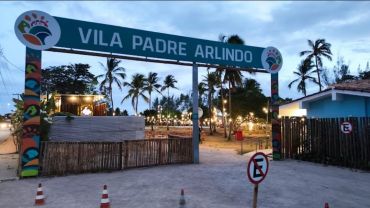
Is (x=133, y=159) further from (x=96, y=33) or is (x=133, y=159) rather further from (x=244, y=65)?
(x=244, y=65)

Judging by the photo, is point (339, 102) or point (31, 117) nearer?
point (31, 117)

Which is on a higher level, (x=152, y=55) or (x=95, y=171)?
(x=152, y=55)

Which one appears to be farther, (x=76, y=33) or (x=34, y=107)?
(x=76, y=33)

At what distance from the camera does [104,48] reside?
43.8 feet

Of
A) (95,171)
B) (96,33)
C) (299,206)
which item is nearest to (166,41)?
(96,33)

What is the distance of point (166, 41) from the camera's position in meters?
14.8

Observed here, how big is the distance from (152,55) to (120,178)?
18.6ft

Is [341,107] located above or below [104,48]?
below

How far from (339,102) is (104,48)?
12.8m

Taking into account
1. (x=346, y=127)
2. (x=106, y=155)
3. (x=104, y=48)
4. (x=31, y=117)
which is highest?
(x=104, y=48)

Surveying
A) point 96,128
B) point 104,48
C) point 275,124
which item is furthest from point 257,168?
point 96,128

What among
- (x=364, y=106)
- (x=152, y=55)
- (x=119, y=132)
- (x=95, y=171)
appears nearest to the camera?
(x=95, y=171)

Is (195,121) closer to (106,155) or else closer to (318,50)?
(106,155)

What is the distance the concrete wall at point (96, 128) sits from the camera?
1694cm
